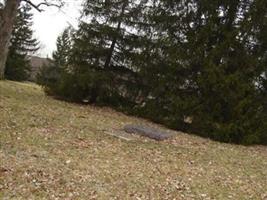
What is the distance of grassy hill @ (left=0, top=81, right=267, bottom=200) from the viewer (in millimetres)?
7977

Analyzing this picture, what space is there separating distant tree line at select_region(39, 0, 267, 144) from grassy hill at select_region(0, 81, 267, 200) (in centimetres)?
212

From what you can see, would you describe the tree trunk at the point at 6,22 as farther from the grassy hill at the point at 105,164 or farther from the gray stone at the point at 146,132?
the gray stone at the point at 146,132

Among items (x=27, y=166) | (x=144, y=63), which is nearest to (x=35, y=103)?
(x=144, y=63)

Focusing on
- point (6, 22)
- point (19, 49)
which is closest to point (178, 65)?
point (6, 22)

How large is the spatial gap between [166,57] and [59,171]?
993 centimetres

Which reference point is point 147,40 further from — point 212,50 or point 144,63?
point 212,50

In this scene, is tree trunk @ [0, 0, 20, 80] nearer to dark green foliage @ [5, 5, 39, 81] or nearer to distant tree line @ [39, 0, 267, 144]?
distant tree line @ [39, 0, 267, 144]

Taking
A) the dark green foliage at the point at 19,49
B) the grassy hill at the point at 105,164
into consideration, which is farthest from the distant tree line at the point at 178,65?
the dark green foliage at the point at 19,49

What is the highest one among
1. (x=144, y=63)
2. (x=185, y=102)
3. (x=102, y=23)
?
(x=102, y=23)

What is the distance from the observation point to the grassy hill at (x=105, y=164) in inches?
314

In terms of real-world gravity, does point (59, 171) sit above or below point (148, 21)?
below

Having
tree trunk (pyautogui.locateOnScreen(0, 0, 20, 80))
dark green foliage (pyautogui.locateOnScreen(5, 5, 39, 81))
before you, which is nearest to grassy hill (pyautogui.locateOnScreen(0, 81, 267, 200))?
tree trunk (pyautogui.locateOnScreen(0, 0, 20, 80))

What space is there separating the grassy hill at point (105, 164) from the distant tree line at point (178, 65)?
2118mm

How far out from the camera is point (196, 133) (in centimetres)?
1638
